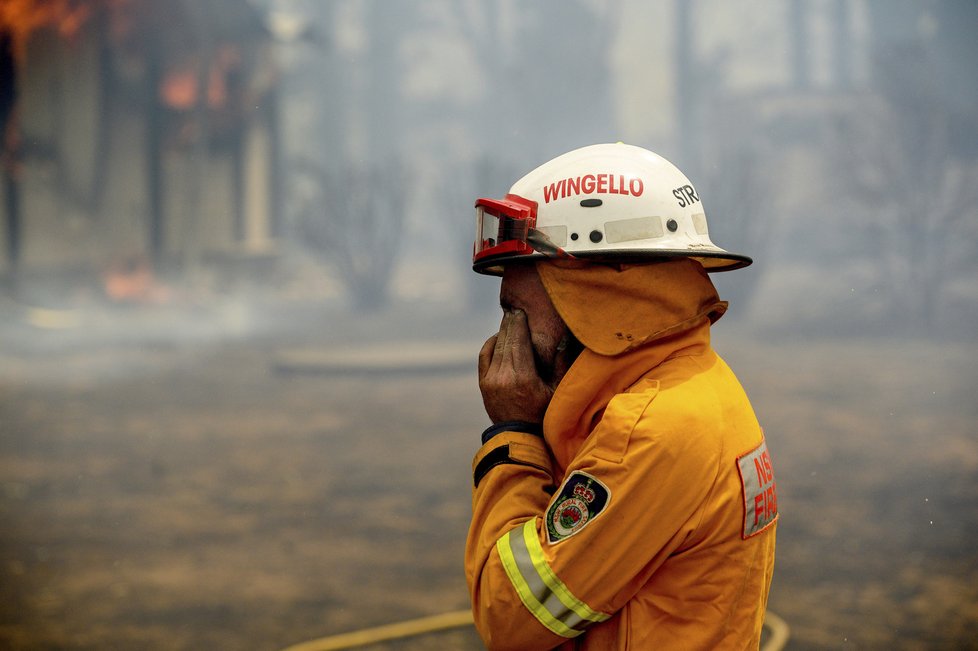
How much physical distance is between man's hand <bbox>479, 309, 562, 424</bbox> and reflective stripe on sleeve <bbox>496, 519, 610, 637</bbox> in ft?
0.71

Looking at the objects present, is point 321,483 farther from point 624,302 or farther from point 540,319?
point 624,302

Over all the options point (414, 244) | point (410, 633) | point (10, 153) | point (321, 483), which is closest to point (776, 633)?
point (410, 633)

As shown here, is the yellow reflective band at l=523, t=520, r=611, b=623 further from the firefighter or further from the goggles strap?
the goggles strap

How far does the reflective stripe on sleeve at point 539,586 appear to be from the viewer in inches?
50.7

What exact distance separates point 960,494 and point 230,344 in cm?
754

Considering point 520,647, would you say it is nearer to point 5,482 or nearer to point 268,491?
point 268,491

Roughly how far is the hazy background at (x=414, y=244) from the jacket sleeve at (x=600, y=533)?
3233 millimetres

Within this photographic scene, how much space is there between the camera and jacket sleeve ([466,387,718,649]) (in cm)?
127

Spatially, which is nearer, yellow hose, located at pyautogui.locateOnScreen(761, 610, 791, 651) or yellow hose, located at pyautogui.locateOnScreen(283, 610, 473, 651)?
yellow hose, located at pyautogui.locateOnScreen(283, 610, 473, 651)

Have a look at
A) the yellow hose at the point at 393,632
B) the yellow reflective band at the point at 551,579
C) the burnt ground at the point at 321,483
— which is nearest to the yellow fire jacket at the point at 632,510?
the yellow reflective band at the point at 551,579

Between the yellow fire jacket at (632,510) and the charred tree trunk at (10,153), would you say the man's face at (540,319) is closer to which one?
the yellow fire jacket at (632,510)

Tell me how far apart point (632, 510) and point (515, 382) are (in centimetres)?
29

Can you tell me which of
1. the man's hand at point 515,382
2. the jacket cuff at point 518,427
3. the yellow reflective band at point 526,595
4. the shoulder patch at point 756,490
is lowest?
the yellow reflective band at point 526,595

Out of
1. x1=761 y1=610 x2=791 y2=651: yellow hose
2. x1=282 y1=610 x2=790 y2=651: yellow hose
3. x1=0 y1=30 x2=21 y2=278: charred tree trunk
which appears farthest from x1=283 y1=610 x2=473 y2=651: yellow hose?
x1=0 y1=30 x2=21 y2=278: charred tree trunk
